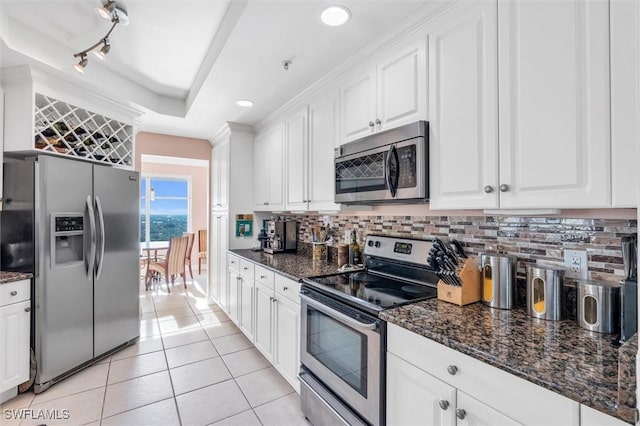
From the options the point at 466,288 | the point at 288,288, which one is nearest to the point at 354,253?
the point at 288,288

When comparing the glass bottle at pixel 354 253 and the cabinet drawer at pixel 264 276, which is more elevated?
the glass bottle at pixel 354 253

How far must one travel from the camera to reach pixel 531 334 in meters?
1.10

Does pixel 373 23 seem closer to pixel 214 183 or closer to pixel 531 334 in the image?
pixel 531 334

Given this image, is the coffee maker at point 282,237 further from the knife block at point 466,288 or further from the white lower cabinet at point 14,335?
the knife block at point 466,288

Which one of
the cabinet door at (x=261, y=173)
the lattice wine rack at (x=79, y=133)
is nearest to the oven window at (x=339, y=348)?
the cabinet door at (x=261, y=173)

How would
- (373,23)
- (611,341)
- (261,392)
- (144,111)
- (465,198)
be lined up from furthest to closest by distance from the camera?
(144,111) < (261,392) < (373,23) < (465,198) < (611,341)

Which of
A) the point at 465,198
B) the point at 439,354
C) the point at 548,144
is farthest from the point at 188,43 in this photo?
the point at 439,354

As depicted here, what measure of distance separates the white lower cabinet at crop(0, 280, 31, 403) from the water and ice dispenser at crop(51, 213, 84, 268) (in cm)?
25

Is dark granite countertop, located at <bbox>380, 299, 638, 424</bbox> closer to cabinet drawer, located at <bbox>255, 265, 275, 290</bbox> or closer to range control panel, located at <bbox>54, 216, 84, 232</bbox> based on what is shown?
cabinet drawer, located at <bbox>255, 265, 275, 290</bbox>

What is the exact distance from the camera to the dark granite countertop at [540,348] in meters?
0.74

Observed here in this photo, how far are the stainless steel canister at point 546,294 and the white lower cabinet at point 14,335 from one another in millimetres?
3208

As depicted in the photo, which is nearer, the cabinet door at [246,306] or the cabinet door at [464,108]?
the cabinet door at [464,108]

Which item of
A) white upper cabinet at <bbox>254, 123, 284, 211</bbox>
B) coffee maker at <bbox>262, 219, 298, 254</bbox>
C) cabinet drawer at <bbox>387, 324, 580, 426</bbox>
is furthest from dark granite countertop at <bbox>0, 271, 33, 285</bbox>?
cabinet drawer at <bbox>387, 324, 580, 426</bbox>

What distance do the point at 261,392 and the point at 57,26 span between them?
3025mm
